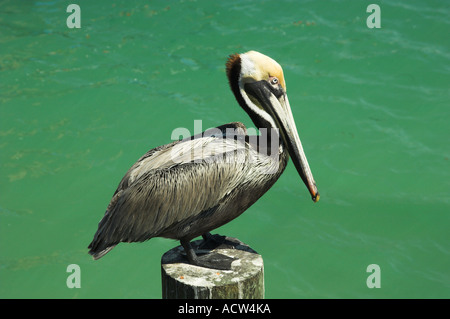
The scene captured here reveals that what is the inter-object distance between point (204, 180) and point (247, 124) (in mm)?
6069

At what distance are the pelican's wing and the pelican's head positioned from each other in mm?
297

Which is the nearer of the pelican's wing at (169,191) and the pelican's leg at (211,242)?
the pelican's wing at (169,191)

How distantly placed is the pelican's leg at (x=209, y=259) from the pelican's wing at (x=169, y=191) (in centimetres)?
17

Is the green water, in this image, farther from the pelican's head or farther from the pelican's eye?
the pelican's eye

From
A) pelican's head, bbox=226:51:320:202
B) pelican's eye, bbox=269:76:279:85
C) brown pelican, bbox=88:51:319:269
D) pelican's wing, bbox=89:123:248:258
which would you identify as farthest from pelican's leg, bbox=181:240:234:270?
pelican's eye, bbox=269:76:279:85

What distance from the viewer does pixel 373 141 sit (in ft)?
31.5

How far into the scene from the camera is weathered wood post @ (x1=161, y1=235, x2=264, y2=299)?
13.2ft

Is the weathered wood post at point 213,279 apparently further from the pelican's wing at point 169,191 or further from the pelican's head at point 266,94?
the pelican's head at point 266,94

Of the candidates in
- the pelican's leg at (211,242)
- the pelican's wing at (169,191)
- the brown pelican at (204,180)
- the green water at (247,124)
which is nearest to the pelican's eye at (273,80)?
the brown pelican at (204,180)

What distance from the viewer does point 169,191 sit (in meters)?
4.53

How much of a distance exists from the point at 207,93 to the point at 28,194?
3.45 meters

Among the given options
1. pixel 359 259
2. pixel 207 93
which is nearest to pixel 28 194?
pixel 207 93

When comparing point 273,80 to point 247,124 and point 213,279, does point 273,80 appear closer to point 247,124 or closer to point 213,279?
point 213,279

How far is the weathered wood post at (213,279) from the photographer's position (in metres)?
4.02
